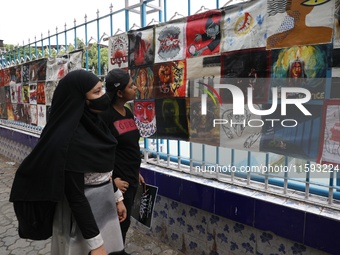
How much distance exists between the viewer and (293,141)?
177 centimetres

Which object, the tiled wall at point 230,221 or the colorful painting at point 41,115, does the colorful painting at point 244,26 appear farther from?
the colorful painting at point 41,115

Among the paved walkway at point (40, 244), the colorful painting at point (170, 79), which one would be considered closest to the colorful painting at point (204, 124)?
the colorful painting at point (170, 79)

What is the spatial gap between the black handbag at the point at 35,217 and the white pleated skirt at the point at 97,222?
37mm

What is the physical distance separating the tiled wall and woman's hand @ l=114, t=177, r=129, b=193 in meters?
0.62

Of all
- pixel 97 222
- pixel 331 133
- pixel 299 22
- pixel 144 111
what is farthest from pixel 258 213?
pixel 144 111

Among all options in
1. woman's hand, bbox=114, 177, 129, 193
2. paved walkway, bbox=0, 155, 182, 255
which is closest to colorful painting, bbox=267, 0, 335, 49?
woman's hand, bbox=114, 177, 129, 193

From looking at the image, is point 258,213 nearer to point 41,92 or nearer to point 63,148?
point 63,148

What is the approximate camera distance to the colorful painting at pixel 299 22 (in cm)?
157

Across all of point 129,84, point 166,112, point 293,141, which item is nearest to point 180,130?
point 166,112

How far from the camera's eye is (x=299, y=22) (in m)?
1.66

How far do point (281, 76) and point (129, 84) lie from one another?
1039mm

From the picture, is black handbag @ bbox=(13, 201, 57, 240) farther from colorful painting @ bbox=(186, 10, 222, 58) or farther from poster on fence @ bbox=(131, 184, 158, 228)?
colorful painting @ bbox=(186, 10, 222, 58)

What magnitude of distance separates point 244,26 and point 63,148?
4.70 ft

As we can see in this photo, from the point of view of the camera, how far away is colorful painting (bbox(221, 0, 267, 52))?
6.01ft
